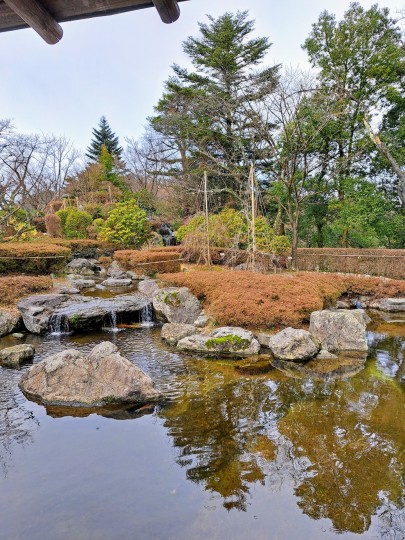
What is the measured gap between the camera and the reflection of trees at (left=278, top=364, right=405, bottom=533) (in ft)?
9.92

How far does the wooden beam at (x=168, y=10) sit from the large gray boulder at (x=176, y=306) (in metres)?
7.40

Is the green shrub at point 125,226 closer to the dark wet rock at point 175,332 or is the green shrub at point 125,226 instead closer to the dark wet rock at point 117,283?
the dark wet rock at point 117,283

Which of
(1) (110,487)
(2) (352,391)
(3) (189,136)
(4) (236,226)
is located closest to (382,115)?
(4) (236,226)

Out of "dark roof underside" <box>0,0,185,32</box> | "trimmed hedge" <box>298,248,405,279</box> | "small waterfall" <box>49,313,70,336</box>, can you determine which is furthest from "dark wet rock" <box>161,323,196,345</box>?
"trimmed hedge" <box>298,248,405,279</box>

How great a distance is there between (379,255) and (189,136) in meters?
14.2

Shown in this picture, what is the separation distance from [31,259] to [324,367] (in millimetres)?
11211

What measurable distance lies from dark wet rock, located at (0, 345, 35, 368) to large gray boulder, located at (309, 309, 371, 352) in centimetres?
568

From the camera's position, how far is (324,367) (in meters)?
6.08

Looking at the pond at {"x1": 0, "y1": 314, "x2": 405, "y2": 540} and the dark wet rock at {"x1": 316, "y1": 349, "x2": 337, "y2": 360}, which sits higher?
the pond at {"x1": 0, "y1": 314, "x2": 405, "y2": 540}

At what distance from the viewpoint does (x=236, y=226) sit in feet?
50.2

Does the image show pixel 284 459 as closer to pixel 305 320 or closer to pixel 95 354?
pixel 95 354

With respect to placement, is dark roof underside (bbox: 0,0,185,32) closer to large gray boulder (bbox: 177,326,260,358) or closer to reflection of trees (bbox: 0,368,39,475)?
reflection of trees (bbox: 0,368,39,475)

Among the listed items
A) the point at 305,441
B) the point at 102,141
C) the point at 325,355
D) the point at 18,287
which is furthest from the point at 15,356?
the point at 102,141

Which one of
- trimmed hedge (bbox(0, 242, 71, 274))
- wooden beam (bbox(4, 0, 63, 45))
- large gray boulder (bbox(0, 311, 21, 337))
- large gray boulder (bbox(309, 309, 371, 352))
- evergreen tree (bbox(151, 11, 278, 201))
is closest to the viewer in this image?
wooden beam (bbox(4, 0, 63, 45))
